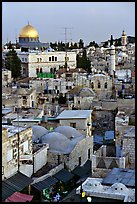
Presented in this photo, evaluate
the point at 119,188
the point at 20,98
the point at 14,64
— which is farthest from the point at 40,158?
the point at 14,64

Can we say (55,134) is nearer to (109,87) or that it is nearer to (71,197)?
(71,197)

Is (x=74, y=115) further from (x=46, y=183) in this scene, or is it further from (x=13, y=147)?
(x=46, y=183)

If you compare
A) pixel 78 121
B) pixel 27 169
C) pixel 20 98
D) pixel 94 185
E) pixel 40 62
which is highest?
pixel 40 62

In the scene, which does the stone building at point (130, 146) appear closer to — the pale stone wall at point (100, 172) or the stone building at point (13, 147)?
the pale stone wall at point (100, 172)

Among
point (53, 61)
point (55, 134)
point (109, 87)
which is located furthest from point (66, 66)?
point (55, 134)

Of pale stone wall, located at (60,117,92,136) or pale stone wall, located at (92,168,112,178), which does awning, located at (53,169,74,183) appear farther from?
pale stone wall, located at (60,117,92,136)

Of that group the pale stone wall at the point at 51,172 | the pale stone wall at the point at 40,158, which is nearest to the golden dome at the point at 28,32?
the pale stone wall at the point at 40,158
